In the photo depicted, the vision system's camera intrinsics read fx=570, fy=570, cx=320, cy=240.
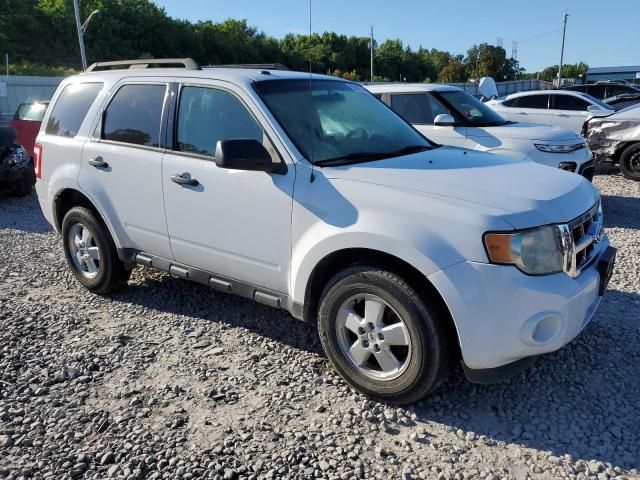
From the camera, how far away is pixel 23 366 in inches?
150

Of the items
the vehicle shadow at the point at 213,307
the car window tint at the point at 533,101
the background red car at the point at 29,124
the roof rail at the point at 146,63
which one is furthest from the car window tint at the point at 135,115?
the car window tint at the point at 533,101

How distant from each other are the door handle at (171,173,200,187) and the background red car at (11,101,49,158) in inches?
367

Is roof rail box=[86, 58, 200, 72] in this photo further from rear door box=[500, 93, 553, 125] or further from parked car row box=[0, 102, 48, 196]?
rear door box=[500, 93, 553, 125]

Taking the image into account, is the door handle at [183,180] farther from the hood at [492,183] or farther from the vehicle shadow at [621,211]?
the vehicle shadow at [621,211]

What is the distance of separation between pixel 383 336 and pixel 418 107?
564 centimetres

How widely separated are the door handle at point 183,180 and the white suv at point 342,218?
1cm

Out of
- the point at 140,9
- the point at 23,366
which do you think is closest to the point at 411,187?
the point at 23,366

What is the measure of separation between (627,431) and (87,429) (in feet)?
9.45

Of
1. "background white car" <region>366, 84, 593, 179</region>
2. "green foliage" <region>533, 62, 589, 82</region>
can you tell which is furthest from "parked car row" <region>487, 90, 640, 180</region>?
"green foliage" <region>533, 62, 589, 82</region>

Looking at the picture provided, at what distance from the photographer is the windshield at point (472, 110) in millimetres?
7930

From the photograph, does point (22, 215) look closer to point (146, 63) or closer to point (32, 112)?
point (32, 112)

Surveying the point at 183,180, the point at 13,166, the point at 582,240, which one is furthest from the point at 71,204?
the point at 13,166

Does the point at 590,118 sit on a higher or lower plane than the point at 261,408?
higher

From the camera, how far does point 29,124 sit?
1200 cm
